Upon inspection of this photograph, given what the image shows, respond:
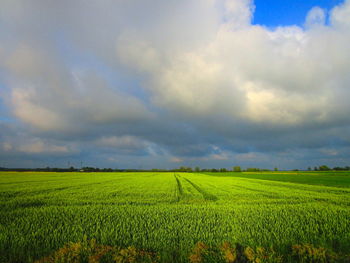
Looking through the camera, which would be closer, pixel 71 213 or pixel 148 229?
pixel 148 229

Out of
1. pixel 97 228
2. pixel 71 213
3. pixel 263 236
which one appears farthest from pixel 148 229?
pixel 71 213

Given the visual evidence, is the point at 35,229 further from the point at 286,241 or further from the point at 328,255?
the point at 328,255

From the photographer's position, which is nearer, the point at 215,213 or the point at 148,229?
the point at 148,229

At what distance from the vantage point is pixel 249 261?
16.7 ft

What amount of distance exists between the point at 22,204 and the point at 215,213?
1534 cm

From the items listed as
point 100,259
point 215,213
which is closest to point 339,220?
point 215,213

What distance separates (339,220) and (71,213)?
1513 cm

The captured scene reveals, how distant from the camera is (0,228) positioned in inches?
312

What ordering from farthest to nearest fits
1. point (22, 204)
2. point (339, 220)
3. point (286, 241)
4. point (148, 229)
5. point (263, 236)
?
point (22, 204)
point (339, 220)
point (148, 229)
point (263, 236)
point (286, 241)

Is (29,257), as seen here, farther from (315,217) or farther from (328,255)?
(315,217)

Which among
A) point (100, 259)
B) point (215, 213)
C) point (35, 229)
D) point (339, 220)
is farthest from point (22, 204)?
point (339, 220)

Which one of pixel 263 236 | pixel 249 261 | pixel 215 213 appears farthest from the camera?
pixel 215 213

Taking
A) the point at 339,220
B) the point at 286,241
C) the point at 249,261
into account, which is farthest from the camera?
the point at 339,220

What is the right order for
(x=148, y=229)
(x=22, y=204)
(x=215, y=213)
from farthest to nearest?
(x=22, y=204)
(x=215, y=213)
(x=148, y=229)
